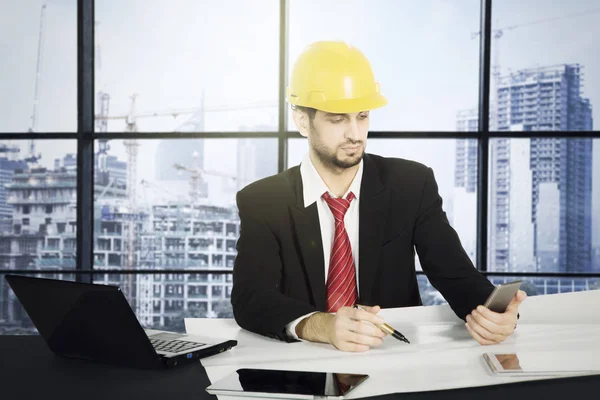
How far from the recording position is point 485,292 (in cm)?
183

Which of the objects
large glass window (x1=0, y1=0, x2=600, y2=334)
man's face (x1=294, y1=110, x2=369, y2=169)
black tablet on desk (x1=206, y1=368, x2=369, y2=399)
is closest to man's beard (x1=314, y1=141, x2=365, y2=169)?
man's face (x1=294, y1=110, x2=369, y2=169)

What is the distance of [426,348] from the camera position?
138cm

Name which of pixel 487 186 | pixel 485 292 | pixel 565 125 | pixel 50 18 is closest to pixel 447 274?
pixel 485 292

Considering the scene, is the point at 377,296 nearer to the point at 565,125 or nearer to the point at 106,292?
the point at 106,292

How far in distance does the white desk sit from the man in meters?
0.24

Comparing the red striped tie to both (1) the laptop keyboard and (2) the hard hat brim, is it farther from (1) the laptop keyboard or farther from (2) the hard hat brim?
(1) the laptop keyboard

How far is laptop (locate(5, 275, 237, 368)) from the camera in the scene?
119 cm

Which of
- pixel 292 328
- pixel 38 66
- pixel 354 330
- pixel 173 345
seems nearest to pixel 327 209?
pixel 292 328

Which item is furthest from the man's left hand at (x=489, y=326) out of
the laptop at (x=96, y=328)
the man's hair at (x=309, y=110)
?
the man's hair at (x=309, y=110)

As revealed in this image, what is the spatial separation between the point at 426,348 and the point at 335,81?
104 centimetres

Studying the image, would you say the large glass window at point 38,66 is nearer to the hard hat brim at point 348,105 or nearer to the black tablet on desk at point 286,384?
the hard hat brim at point 348,105

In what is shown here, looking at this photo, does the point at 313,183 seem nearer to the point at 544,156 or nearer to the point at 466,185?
the point at 466,185

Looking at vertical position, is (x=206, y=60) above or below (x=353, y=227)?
above

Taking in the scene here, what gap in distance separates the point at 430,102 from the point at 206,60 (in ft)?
4.64
